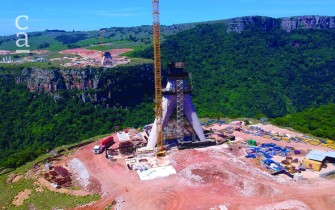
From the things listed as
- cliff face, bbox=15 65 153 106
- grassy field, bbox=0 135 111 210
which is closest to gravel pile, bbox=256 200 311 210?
grassy field, bbox=0 135 111 210

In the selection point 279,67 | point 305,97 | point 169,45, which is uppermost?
point 169,45

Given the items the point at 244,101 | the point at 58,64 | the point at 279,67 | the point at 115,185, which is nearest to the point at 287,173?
the point at 115,185

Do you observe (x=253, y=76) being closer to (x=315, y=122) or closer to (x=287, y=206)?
(x=315, y=122)

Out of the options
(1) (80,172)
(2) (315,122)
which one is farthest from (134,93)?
(1) (80,172)

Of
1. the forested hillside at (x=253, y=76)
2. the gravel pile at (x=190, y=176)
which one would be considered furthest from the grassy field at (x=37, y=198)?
the forested hillside at (x=253, y=76)

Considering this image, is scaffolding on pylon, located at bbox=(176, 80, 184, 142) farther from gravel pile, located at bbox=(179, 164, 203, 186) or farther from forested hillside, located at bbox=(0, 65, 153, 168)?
forested hillside, located at bbox=(0, 65, 153, 168)

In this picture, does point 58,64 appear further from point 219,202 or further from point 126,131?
point 219,202

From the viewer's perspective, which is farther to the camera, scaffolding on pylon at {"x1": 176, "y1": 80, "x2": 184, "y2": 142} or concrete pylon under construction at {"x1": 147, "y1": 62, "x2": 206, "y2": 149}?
concrete pylon under construction at {"x1": 147, "y1": 62, "x2": 206, "y2": 149}
